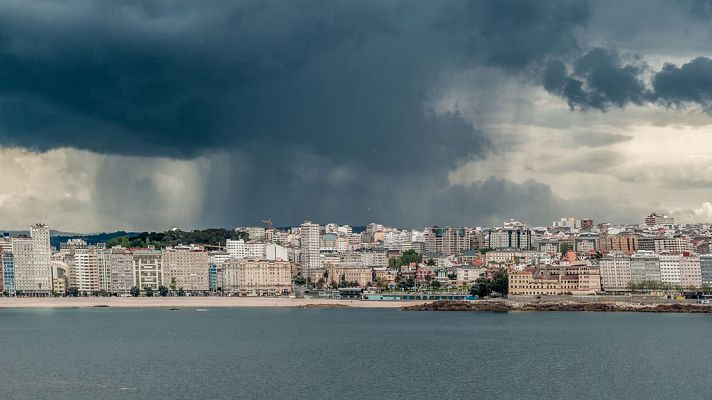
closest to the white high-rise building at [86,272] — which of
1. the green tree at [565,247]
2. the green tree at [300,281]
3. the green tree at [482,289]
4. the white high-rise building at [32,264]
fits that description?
the white high-rise building at [32,264]

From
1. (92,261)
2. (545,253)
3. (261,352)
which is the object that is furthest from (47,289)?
(261,352)

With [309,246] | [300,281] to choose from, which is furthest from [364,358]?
[309,246]

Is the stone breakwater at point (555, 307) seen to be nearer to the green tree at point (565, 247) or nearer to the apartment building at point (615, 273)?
the apartment building at point (615, 273)

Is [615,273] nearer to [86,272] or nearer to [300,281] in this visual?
[300,281]

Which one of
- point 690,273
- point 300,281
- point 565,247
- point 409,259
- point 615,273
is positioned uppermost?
point 565,247

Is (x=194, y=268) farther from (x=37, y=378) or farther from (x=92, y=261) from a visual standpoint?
(x=37, y=378)

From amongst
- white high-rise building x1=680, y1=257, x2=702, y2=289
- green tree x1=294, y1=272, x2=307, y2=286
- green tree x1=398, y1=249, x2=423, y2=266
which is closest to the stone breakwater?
white high-rise building x1=680, y1=257, x2=702, y2=289
